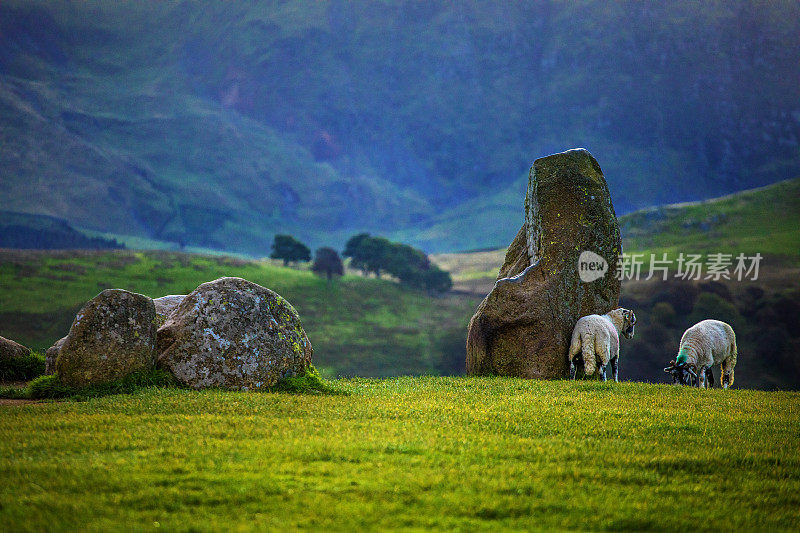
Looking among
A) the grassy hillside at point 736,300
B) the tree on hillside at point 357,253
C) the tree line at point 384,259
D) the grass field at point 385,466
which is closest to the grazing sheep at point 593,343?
the grass field at point 385,466

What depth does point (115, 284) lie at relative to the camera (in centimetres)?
11438

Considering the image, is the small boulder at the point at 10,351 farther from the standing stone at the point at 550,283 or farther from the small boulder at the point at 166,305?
the standing stone at the point at 550,283

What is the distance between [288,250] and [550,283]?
13834 centimetres

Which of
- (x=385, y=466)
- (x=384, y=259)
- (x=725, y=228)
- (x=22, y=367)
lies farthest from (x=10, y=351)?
(x=725, y=228)

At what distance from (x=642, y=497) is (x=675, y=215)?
197m

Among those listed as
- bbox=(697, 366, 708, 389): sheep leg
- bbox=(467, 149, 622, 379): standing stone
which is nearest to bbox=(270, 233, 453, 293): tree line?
bbox=(467, 149, 622, 379): standing stone

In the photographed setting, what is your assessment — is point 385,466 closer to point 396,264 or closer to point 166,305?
point 166,305

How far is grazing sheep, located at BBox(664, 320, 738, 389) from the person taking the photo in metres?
24.6

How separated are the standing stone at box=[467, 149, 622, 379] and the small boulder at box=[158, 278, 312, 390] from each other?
8920 mm

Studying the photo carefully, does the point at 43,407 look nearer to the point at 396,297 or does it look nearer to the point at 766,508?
the point at 766,508

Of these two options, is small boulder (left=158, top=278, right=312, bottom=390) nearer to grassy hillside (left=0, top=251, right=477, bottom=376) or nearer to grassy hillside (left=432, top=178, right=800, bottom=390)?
grassy hillside (left=432, top=178, right=800, bottom=390)

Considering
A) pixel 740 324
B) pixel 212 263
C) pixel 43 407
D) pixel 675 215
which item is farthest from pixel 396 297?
pixel 43 407

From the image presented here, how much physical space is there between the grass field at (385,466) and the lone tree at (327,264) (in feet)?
425

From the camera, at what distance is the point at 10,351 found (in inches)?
845
